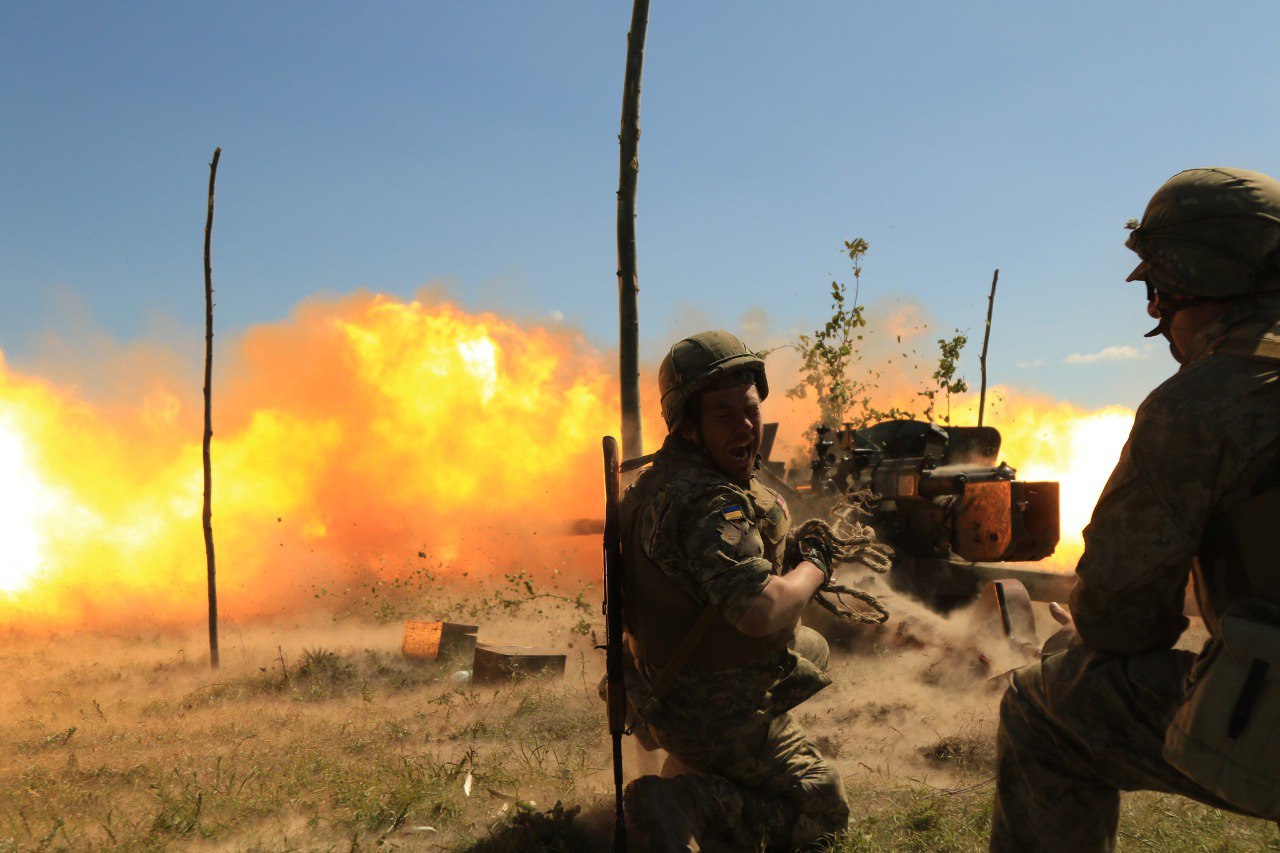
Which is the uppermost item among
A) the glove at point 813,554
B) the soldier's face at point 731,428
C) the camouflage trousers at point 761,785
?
the soldier's face at point 731,428

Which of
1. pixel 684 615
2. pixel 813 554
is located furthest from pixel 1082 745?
pixel 684 615

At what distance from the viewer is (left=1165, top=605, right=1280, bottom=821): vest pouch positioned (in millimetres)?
2232

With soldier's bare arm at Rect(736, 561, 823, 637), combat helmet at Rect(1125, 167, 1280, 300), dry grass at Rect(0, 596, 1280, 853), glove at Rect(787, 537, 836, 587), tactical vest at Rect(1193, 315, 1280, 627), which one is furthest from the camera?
dry grass at Rect(0, 596, 1280, 853)

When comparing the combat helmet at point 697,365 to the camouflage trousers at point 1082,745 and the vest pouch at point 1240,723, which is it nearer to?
the camouflage trousers at point 1082,745

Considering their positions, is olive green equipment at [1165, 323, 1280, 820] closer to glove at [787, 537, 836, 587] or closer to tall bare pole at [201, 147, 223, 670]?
glove at [787, 537, 836, 587]

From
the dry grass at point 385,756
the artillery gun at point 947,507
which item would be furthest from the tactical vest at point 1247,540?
the artillery gun at point 947,507

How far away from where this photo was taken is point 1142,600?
261 centimetres

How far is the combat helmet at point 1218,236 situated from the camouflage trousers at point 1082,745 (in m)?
1.12

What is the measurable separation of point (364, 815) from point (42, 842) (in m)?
1.57

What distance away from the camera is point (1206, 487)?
8.05 feet

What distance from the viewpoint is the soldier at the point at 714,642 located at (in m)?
3.81

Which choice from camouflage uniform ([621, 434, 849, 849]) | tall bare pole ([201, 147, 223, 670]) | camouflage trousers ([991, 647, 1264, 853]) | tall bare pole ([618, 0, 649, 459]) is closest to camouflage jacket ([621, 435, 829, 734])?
camouflage uniform ([621, 434, 849, 849])

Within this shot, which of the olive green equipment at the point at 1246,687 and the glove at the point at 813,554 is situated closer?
the olive green equipment at the point at 1246,687

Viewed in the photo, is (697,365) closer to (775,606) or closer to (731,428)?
(731,428)
